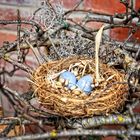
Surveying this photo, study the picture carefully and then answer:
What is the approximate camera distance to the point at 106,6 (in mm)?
1136

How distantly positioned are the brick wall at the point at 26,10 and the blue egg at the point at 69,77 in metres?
0.33

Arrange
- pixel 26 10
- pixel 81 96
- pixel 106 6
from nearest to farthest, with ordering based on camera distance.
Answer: pixel 81 96 < pixel 106 6 < pixel 26 10

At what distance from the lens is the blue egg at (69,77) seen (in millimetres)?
809

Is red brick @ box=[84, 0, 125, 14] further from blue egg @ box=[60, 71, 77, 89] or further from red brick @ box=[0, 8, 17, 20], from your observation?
blue egg @ box=[60, 71, 77, 89]

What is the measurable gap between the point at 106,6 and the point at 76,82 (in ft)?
1.22

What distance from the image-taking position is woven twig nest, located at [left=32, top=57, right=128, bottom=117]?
0.71 m

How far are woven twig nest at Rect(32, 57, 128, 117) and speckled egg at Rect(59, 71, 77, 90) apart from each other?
1 cm

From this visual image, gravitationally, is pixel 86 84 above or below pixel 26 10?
below

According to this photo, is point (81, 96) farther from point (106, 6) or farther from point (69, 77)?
point (106, 6)

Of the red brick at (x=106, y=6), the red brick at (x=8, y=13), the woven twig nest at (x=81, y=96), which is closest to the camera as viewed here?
the woven twig nest at (x=81, y=96)

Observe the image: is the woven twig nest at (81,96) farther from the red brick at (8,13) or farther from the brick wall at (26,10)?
the red brick at (8,13)

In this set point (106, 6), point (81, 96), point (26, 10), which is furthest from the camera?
point (26, 10)

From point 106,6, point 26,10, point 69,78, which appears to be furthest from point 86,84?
point 26,10

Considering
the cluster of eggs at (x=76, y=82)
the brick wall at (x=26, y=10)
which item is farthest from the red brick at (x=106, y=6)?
the cluster of eggs at (x=76, y=82)
